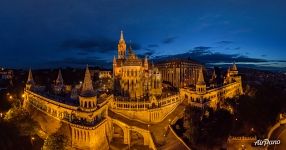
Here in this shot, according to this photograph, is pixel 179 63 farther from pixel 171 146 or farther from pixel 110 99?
pixel 171 146

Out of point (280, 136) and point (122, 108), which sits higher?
point (122, 108)

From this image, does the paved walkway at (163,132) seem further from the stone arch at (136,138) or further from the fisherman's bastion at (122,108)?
the stone arch at (136,138)

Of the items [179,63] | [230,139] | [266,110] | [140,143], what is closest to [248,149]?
[230,139]

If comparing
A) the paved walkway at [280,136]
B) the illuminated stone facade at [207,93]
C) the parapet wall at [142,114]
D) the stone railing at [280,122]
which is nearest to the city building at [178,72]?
the illuminated stone facade at [207,93]

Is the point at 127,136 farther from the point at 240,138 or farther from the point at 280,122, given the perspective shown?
the point at 280,122

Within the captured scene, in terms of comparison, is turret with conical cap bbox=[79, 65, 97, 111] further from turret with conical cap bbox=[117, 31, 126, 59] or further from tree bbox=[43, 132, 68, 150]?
turret with conical cap bbox=[117, 31, 126, 59]

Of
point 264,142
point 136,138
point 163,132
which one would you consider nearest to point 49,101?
point 136,138

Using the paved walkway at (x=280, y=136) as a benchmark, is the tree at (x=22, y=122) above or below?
above

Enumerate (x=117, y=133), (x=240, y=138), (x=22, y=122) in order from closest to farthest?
1. (x=22, y=122)
2. (x=240, y=138)
3. (x=117, y=133)
